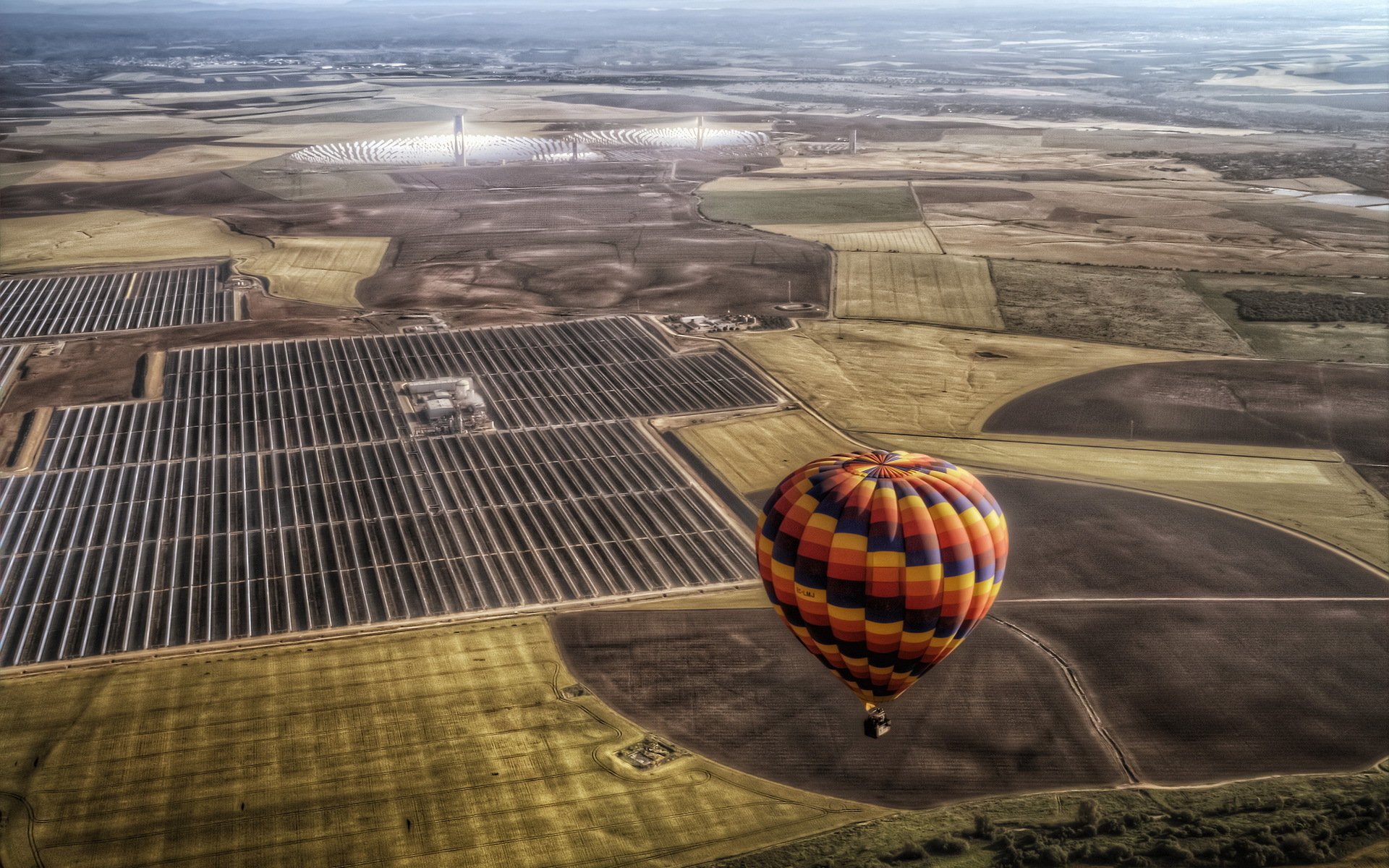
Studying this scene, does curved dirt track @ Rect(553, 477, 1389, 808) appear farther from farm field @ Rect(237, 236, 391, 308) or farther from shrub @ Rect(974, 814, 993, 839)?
farm field @ Rect(237, 236, 391, 308)

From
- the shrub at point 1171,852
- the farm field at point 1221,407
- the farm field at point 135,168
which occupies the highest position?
the shrub at point 1171,852

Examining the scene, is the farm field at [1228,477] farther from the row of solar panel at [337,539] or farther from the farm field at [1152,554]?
the row of solar panel at [337,539]

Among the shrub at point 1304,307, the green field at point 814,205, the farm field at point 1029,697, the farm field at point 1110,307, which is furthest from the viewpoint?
the green field at point 814,205

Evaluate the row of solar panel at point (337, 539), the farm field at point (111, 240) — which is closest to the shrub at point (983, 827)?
the row of solar panel at point (337, 539)

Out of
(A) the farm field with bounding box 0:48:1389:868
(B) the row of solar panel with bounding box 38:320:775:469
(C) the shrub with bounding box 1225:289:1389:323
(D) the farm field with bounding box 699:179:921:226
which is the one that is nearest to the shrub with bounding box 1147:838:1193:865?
(A) the farm field with bounding box 0:48:1389:868

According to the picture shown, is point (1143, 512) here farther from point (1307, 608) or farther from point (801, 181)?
point (801, 181)

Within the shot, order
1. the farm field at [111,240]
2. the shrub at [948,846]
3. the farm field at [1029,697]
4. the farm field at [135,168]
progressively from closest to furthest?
the shrub at [948,846] < the farm field at [1029,697] < the farm field at [111,240] < the farm field at [135,168]

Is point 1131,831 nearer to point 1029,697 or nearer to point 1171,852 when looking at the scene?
point 1171,852

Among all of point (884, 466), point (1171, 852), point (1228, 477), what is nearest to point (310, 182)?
point (1228, 477)
